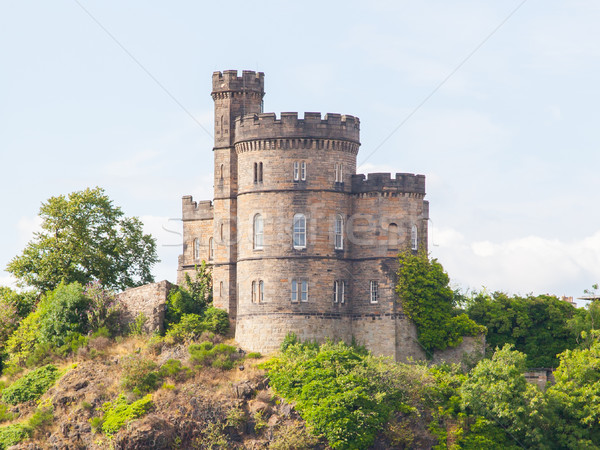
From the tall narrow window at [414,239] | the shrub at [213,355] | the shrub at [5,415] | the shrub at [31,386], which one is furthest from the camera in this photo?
the tall narrow window at [414,239]

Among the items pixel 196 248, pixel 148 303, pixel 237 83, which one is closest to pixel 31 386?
pixel 148 303

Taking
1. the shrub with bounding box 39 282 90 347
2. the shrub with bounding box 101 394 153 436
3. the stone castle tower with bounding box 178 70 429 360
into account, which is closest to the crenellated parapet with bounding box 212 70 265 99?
the stone castle tower with bounding box 178 70 429 360

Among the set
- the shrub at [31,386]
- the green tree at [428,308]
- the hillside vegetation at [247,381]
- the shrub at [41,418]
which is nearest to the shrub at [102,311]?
the hillside vegetation at [247,381]

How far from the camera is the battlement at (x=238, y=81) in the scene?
71250 millimetres

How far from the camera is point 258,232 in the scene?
66.0 m

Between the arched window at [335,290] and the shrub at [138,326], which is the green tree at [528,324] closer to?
the arched window at [335,290]

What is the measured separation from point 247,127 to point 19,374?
2000cm

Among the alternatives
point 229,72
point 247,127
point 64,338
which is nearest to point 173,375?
point 64,338

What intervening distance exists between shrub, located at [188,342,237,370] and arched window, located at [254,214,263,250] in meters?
6.19

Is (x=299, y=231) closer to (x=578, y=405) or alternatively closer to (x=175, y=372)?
(x=175, y=372)

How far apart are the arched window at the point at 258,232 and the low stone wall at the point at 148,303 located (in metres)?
6.94

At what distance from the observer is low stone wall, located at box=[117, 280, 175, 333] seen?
222 ft

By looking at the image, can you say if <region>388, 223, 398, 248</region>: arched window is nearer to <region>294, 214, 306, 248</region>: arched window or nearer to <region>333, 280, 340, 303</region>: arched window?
<region>333, 280, 340, 303</region>: arched window

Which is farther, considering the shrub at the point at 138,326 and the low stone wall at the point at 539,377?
the low stone wall at the point at 539,377
